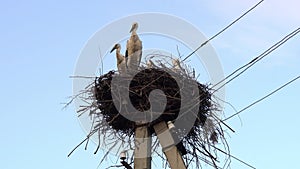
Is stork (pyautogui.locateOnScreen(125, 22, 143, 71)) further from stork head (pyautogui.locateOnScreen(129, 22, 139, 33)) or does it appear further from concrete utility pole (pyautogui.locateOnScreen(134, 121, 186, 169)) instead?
concrete utility pole (pyautogui.locateOnScreen(134, 121, 186, 169))

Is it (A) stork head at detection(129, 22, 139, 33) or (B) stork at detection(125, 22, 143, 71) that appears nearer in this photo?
(B) stork at detection(125, 22, 143, 71)

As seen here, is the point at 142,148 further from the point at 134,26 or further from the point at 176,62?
the point at 134,26

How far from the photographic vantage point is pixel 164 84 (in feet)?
15.6

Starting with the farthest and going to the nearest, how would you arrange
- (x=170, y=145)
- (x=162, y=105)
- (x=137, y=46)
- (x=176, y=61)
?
(x=137, y=46) → (x=176, y=61) → (x=162, y=105) → (x=170, y=145)

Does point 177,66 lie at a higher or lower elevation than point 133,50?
lower

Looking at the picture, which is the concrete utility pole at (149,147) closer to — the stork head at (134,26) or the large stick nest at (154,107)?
the large stick nest at (154,107)

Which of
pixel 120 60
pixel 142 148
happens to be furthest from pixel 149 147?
pixel 120 60

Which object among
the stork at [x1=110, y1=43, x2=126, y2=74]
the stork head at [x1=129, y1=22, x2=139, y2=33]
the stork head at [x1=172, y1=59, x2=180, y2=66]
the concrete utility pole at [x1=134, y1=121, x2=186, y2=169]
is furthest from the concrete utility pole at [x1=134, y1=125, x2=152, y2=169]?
the stork head at [x1=129, y1=22, x2=139, y2=33]

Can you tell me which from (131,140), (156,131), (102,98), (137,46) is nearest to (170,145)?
(156,131)

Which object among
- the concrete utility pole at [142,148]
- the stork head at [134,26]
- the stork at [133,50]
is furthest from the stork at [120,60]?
the concrete utility pole at [142,148]

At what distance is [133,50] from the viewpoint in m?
5.52

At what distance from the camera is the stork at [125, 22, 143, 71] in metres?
5.16

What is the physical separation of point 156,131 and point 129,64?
0.95m

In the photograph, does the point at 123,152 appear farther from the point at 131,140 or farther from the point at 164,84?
the point at 164,84
